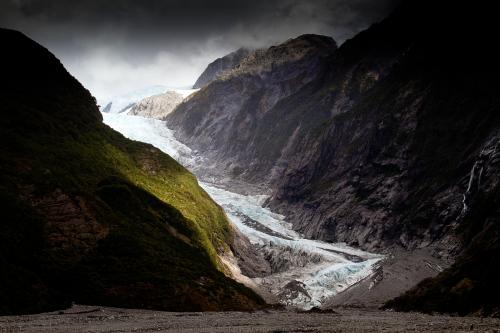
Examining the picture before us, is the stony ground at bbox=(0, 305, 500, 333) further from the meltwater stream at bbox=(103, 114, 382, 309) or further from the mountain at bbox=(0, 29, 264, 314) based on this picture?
the meltwater stream at bbox=(103, 114, 382, 309)

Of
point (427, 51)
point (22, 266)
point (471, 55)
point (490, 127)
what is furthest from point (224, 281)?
point (427, 51)

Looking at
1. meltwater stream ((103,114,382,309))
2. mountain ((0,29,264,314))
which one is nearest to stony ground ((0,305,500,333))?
mountain ((0,29,264,314))

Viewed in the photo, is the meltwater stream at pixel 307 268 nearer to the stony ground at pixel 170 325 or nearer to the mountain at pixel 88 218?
the mountain at pixel 88 218

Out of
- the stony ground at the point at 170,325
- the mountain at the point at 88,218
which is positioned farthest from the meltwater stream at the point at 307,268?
the stony ground at the point at 170,325

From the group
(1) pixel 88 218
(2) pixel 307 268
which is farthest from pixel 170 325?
(2) pixel 307 268

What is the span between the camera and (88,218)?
80500 mm

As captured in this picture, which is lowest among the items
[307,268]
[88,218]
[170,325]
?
[170,325]

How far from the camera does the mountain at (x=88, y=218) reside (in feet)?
218

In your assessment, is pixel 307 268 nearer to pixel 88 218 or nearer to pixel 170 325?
pixel 88 218

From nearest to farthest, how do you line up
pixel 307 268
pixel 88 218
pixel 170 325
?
1. pixel 170 325
2. pixel 88 218
3. pixel 307 268

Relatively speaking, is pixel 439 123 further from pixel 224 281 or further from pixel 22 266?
pixel 22 266

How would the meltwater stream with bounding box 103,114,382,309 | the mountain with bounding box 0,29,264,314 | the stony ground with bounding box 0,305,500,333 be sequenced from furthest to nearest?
the meltwater stream with bounding box 103,114,382,309 → the mountain with bounding box 0,29,264,314 → the stony ground with bounding box 0,305,500,333

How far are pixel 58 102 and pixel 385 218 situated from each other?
331ft

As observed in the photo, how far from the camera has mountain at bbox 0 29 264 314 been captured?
66.4 meters
